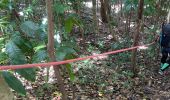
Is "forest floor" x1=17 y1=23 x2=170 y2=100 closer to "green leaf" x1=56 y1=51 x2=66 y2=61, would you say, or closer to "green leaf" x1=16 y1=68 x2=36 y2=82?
"green leaf" x1=56 y1=51 x2=66 y2=61

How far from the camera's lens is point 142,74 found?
226 inches

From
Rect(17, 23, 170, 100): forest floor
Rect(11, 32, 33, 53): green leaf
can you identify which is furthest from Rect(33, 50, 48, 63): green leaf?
Rect(17, 23, 170, 100): forest floor

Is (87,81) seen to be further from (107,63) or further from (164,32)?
(164,32)

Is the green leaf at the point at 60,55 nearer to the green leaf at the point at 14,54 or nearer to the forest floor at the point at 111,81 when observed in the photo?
the green leaf at the point at 14,54

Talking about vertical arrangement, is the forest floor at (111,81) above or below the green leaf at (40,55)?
below

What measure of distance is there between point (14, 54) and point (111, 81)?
3294 millimetres

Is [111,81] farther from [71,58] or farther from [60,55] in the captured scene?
[60,55]

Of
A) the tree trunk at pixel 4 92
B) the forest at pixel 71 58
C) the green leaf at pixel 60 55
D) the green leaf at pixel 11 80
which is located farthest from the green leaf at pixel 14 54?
the tree trunk at pixel 4 92

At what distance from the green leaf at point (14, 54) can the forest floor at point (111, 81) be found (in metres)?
1.91

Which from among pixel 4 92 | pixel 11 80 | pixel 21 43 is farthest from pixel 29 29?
pixel 4 92

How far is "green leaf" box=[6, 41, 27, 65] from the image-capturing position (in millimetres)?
2174

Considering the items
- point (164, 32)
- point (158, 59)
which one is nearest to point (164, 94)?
point (164, 32)

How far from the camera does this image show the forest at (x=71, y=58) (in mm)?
2311

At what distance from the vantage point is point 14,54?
219cm
